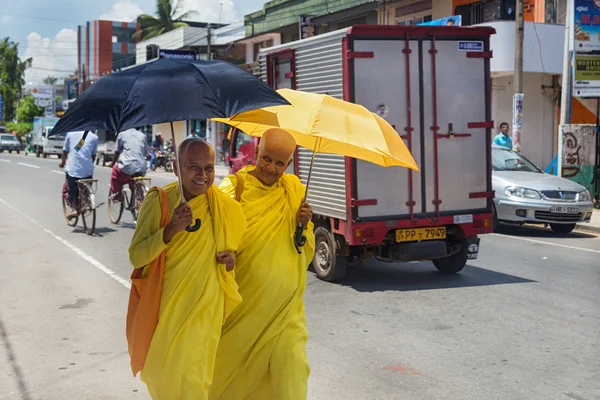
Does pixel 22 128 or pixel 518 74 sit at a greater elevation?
pixel 22 128

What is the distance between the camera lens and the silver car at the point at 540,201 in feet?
43.3

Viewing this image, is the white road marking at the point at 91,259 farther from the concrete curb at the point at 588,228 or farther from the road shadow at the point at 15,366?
the concrete curb at the point at 588,228

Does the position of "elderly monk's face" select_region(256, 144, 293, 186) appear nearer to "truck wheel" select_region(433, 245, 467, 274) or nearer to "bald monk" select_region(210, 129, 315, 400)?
Answer: "bald monk" select_region(210, 129, 315, 400)

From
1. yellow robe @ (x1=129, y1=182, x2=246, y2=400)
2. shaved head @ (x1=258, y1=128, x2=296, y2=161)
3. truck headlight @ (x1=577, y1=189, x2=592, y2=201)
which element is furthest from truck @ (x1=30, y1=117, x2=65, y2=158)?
yellow robe @ (x1=129, y1=182, x2=246, y2=400)

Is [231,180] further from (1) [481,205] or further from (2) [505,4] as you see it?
(2) [505,4]

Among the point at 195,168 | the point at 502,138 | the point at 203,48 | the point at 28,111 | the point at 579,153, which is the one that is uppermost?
the point at 203,48

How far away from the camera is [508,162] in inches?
574

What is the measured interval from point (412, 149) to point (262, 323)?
5.16 meters

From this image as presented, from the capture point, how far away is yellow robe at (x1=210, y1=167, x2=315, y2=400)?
12.1 ft

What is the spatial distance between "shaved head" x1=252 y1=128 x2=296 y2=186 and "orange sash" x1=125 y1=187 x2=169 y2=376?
0.58 metres

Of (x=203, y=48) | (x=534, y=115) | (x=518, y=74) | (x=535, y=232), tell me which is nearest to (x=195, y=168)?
(x=535, y=232)

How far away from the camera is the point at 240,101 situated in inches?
134

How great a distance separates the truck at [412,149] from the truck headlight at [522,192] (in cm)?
469

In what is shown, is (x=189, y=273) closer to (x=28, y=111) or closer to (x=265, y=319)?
(x=265, y=319)
